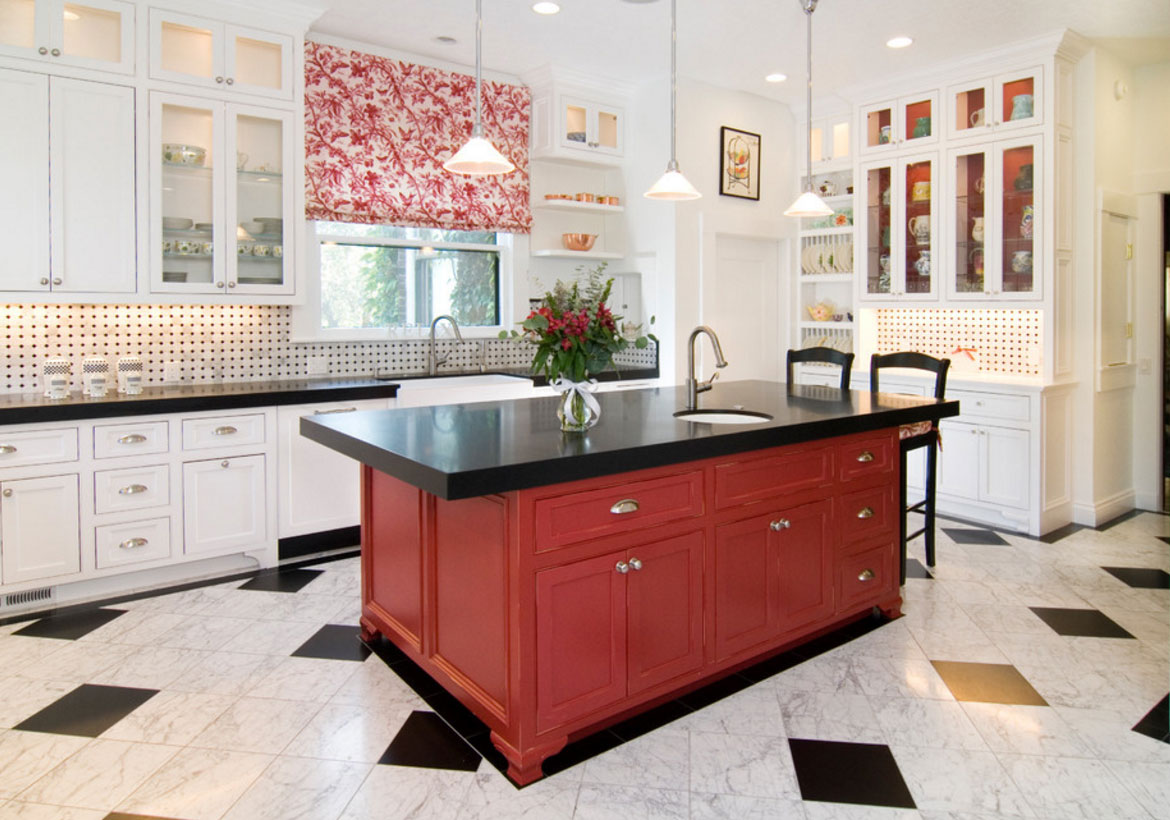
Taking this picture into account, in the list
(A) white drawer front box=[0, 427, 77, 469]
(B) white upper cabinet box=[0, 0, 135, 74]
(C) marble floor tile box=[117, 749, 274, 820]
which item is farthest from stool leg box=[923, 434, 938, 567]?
(B) white upper cabinet box=[0, 0, 135, 74]

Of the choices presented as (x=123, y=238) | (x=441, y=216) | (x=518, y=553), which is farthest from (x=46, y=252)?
(x=518, y=553)

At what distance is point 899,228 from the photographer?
17.7ft

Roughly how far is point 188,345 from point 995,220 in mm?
4759

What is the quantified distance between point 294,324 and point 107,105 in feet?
4.59

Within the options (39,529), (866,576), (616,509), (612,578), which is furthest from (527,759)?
(39,529)

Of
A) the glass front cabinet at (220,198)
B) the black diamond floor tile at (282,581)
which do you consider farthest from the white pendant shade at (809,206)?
the black diamond floor tile at (282,581)

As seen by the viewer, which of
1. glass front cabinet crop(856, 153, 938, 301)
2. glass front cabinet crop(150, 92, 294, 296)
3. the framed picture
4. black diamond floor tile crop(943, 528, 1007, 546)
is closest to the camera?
glass front cabinet crop(150, 92, 294, 296)

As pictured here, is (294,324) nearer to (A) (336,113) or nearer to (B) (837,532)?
(A) (336,113)

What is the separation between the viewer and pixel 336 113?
4.64 m

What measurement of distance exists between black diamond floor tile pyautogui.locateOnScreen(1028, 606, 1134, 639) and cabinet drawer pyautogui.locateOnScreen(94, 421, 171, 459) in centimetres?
401

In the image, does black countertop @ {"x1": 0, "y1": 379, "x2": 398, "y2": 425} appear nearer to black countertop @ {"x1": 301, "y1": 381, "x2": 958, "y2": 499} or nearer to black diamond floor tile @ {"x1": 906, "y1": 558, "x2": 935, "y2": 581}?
black countertop @ {"x1": 301, "y1": 381, "x2": 958, "y2": 499}

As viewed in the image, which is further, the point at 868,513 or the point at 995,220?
the point at 995,220

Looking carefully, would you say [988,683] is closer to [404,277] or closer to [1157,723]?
[1157,723]

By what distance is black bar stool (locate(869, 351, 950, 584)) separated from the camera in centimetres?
362
